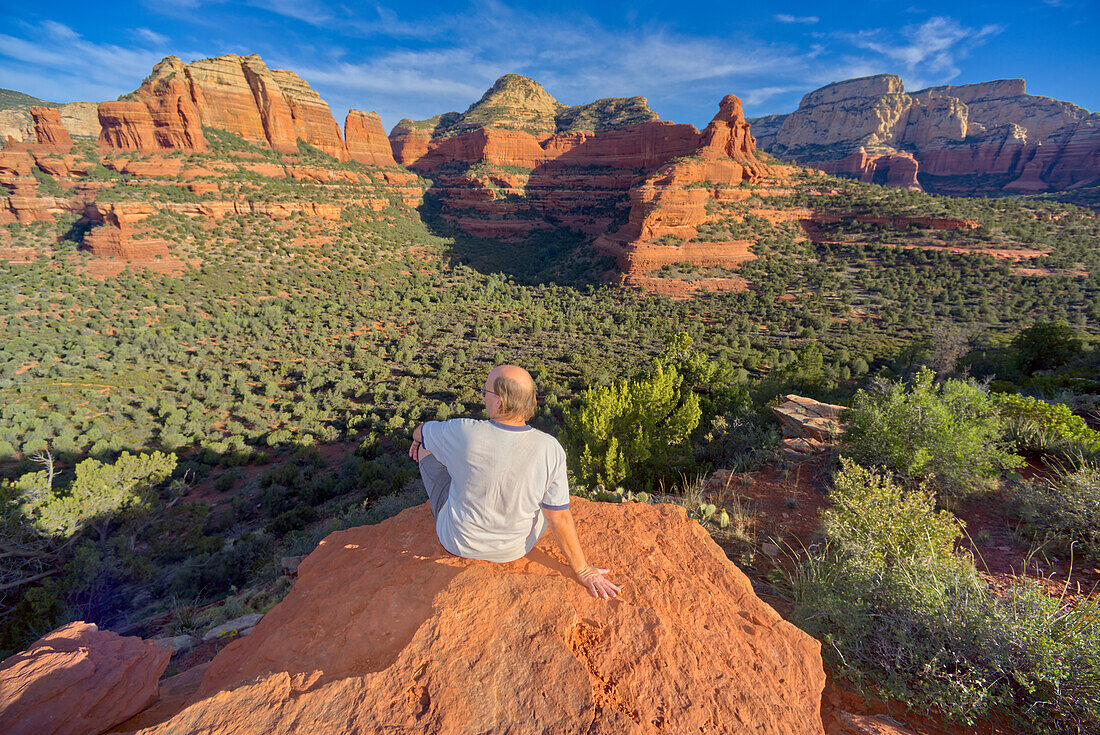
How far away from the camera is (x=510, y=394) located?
2336mm

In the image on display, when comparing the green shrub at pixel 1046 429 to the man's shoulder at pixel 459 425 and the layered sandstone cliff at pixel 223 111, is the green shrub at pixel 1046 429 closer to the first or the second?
the man's shoulder at pixel 459 425

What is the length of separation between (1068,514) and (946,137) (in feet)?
393

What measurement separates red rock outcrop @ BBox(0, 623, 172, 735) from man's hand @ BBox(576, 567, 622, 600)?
2.66 metres

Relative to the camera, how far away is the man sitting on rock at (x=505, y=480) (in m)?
2.34

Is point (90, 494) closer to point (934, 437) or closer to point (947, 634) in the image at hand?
point (947, 634)

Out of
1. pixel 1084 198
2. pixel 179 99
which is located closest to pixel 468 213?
pixel 179 99

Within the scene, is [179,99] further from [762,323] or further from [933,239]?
[933,239]

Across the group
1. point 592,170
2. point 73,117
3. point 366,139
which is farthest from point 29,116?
point 592,170

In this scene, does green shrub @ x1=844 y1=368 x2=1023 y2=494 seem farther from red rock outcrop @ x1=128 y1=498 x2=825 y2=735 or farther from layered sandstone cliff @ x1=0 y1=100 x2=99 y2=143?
layered sandstone cliff @ x1=0 y1=100 x2=99 y2=143

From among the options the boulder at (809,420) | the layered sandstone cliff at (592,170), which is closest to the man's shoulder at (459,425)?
the boulder at (809,420)

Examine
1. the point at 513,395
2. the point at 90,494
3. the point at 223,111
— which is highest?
the point at 223,111

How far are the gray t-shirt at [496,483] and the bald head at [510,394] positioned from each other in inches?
A: 3.3

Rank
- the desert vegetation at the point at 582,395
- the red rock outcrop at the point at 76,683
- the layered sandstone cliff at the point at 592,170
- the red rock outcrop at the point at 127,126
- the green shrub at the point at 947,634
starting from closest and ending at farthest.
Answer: the red rock outcrop at the point at 76,683, the green shrub at the point at 947,634, the desert vegetation at the point at 582,395, the red rock outcrop at the point at 127,126, the layered sandstone cliff at the point at 592,170

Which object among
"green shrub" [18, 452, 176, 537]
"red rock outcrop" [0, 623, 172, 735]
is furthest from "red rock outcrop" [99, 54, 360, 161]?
"red rock outcrop" [0, 623, 172, 735]
